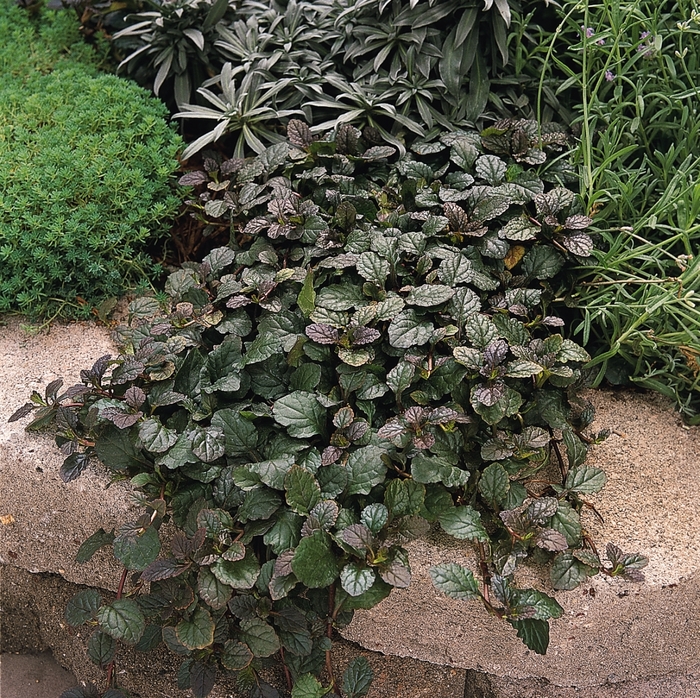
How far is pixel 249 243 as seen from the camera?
7.06 feet

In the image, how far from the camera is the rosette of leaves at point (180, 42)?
7.98ft

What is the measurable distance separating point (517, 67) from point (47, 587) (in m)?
2.05

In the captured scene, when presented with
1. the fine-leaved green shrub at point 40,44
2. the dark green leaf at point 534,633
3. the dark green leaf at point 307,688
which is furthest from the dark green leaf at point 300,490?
the fine-leaved green shrub at point 40,44

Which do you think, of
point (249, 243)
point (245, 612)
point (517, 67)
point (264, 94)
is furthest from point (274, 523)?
point (517, 67)

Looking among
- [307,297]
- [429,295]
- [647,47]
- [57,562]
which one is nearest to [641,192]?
[647,47]

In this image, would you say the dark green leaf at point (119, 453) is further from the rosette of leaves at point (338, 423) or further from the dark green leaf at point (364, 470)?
the dark green leaf at point (364, 470)

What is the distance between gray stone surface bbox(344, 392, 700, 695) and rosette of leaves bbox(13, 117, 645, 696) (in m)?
0.08

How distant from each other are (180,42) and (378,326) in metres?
1.42

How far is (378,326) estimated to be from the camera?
67.5 inches

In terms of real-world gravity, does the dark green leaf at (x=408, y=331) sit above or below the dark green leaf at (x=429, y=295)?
below

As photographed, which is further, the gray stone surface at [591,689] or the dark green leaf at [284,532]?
the gray stone surface at [591,689]

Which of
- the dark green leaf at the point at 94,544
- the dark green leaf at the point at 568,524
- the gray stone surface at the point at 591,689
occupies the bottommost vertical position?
the gray stone surface at the point at 591,689

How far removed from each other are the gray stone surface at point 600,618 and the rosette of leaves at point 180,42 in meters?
1.76

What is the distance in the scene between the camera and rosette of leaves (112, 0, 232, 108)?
7.98 feet
